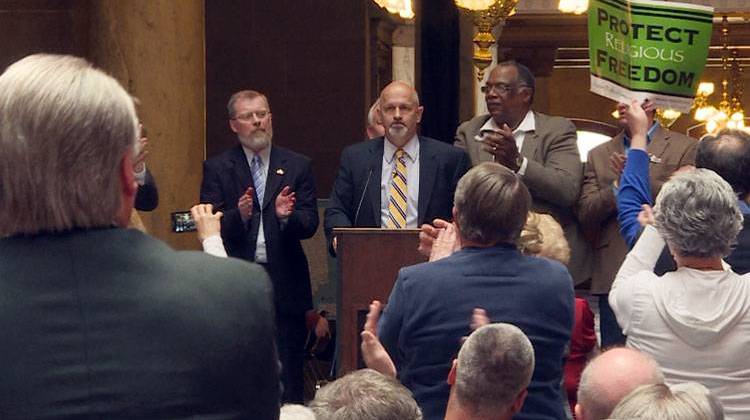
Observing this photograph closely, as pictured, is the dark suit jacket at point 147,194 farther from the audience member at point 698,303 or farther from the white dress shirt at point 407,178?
the audience member at point 698,303

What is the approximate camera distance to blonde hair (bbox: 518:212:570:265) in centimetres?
Result: 524

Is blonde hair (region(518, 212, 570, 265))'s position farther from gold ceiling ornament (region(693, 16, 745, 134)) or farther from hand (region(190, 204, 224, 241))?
gold ceiling ornament (region(693, 16, 745, 134))

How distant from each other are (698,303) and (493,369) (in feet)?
3.12

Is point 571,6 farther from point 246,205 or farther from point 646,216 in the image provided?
point 646,216

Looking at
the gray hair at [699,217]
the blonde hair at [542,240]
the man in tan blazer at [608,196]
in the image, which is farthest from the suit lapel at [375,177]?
the gray hair at [699,217]

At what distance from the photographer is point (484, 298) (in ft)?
14.7

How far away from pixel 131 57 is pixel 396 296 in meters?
5.45

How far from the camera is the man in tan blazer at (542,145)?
23.3 ft

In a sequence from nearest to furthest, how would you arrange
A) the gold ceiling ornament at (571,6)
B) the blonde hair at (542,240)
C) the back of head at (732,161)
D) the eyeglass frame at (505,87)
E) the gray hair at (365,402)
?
the gray hair at (365,402), the blonde hair at (542,240), the back of head at (732,161), the eyeglass frame at (505,87), the gold ceiling ornament at (571,6)

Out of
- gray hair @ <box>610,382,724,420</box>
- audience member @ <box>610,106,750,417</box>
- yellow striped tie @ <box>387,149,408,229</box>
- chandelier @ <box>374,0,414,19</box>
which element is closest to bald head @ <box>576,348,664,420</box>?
gray hair @ <box>610,382,724,420</box>

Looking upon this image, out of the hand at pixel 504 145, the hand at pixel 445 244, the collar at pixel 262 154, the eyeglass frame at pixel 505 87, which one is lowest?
the hand at pixel 445 244

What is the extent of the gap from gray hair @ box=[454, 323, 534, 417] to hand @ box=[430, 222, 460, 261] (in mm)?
1183

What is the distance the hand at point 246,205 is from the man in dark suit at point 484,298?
3.03 m

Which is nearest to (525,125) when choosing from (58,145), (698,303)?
(698,303)
